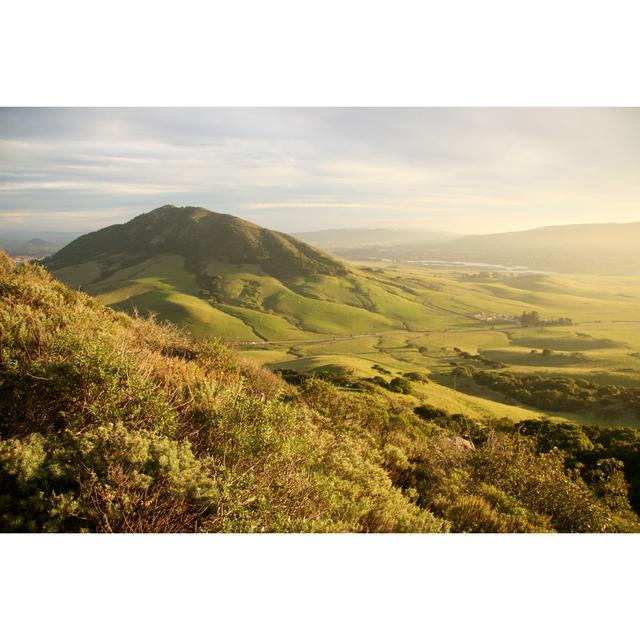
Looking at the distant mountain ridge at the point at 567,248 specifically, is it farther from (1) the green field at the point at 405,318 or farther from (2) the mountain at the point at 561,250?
(1) the green field at the point at 405,318

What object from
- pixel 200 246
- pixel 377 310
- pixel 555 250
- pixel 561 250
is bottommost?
pixel 377 310

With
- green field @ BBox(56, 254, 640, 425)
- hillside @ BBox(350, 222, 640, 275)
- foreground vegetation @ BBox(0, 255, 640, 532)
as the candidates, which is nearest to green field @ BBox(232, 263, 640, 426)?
green field @ BBox(56, 254, 640, 425)

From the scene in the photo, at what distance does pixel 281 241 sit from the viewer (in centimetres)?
9731

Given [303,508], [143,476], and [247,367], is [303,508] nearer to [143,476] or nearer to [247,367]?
[143,476]

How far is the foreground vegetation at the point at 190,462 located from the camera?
11.1 feet

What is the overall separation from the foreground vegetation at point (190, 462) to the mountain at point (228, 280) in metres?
42.2

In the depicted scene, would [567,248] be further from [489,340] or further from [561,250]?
[489,340]

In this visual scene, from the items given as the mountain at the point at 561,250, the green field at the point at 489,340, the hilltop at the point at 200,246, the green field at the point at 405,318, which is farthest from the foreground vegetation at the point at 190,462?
the hilltop at the point at 200,246

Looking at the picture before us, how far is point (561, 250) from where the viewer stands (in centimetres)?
7144

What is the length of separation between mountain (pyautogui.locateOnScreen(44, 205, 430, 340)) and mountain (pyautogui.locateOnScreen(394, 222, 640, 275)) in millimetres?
22446

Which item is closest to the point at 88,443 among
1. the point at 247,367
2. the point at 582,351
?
the point at 247,367

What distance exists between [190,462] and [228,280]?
73047 millimetres

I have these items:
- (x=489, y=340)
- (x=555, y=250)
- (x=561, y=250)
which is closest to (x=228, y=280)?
(x=489, y=340)

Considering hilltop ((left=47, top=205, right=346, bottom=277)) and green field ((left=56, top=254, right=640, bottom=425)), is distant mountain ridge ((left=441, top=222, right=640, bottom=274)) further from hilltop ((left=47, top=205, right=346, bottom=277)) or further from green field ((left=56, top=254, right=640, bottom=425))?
hilltop ((left=47, top=205, right=346, bottom=277))
